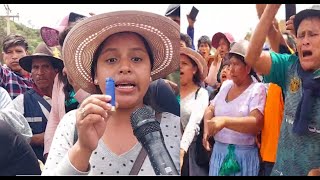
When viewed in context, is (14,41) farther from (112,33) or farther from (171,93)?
(171,93)

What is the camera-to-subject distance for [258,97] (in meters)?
2.27

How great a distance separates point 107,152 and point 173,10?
31.8 inches

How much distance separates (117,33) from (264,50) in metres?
0.75

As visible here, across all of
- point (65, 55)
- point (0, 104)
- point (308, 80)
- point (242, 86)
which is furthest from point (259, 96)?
point (0, 104)

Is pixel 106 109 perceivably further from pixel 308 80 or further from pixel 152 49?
pixel 308 80

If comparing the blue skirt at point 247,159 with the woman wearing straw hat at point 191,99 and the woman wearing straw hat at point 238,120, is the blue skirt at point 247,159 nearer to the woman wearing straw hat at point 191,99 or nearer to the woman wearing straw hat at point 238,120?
the woman wearing straw hat at point 238,120

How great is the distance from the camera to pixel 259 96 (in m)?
2.27

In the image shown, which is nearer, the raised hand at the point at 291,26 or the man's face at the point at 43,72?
the raised hand at the point at 291,26

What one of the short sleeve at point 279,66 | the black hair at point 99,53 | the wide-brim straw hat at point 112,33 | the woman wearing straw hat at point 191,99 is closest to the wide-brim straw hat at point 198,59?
the woman wearing straw hat at point 191,99

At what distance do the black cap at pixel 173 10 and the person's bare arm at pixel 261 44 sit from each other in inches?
16.3

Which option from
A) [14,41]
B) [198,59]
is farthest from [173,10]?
[14,41]

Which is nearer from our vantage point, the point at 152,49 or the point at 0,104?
the point at 152,49

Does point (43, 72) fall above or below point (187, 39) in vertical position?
below

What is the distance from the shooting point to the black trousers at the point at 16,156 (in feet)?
7.43
